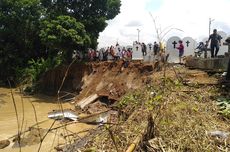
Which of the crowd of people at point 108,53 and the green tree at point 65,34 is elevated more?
the green tree at point 65,34

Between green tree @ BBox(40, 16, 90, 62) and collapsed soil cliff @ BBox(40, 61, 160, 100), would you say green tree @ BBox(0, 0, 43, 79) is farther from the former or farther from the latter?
green tree @ BBox(40, 16, 90, 62)

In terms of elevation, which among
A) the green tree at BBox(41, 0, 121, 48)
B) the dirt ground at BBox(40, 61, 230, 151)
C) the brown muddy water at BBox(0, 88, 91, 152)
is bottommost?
the brown muddy water at BBox(0, 88, 91, 152)

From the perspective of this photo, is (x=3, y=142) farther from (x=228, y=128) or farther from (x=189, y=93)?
(x=228, y=128)

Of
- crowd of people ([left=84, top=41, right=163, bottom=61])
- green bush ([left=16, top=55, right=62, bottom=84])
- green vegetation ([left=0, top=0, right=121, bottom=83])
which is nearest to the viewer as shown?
green vegetation ([left=0, top=0, right=121, bottom=83])

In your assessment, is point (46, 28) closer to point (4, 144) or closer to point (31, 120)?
point (31, 120)

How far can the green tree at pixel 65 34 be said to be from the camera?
2495cm

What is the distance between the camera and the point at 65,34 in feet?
81.3

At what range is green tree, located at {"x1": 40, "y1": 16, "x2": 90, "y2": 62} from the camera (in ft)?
81.9

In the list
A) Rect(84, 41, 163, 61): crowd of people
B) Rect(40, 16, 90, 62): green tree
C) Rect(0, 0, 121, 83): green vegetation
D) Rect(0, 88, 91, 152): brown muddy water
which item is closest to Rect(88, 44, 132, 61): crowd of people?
Answer: Rect(84, 41, 163, 61): crowd of people

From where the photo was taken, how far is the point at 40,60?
34000 mm

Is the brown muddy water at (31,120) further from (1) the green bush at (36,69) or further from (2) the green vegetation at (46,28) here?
(2) the green vegetation at (46,28)

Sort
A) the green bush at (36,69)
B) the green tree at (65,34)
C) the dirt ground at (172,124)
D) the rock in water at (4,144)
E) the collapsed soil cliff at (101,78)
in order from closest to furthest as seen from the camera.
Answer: the dirt ground at (172,124), the rock in water at (4,144), the collapsed soil cliff at (101,78), the green tree at (65,34), the green bush at (36,69)

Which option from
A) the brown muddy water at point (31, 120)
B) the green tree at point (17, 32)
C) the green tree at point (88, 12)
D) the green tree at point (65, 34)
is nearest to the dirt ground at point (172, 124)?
the brown muddy water at point (31, 120)

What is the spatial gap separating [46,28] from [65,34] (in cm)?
252
